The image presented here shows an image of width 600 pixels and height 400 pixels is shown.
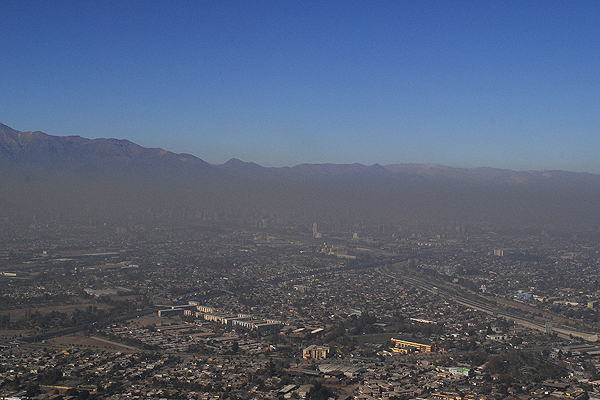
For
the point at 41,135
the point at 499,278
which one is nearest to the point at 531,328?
the point at 499,278

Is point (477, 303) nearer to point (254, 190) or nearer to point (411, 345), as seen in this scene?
point (411, 345)

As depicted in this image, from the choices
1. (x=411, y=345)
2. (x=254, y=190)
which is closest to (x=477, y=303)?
(x=411, y=345)

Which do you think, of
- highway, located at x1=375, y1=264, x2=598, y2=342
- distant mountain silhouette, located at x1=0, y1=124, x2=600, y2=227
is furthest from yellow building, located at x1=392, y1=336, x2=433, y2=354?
distant mountain silhouette, located at x1=0, y1=124, x2=600, y2=227

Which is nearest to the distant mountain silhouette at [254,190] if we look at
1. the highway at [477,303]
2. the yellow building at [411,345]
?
the highway at [477,303]

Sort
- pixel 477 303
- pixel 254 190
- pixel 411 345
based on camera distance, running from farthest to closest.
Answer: pixel 254 190 → pixel 477 303 → pixel 411 345

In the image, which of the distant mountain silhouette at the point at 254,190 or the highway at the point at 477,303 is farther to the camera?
the distant mountain silhouette at the point at 254,190

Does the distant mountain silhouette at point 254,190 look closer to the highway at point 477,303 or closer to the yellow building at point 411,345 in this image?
the highway at point 477,303

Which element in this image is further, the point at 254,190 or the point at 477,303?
the point at 254,190

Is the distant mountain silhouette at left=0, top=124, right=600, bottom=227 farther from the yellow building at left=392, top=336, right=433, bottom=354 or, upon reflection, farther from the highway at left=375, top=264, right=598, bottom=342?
the yellow building at left=392, top=336, right=433, bottom=354
